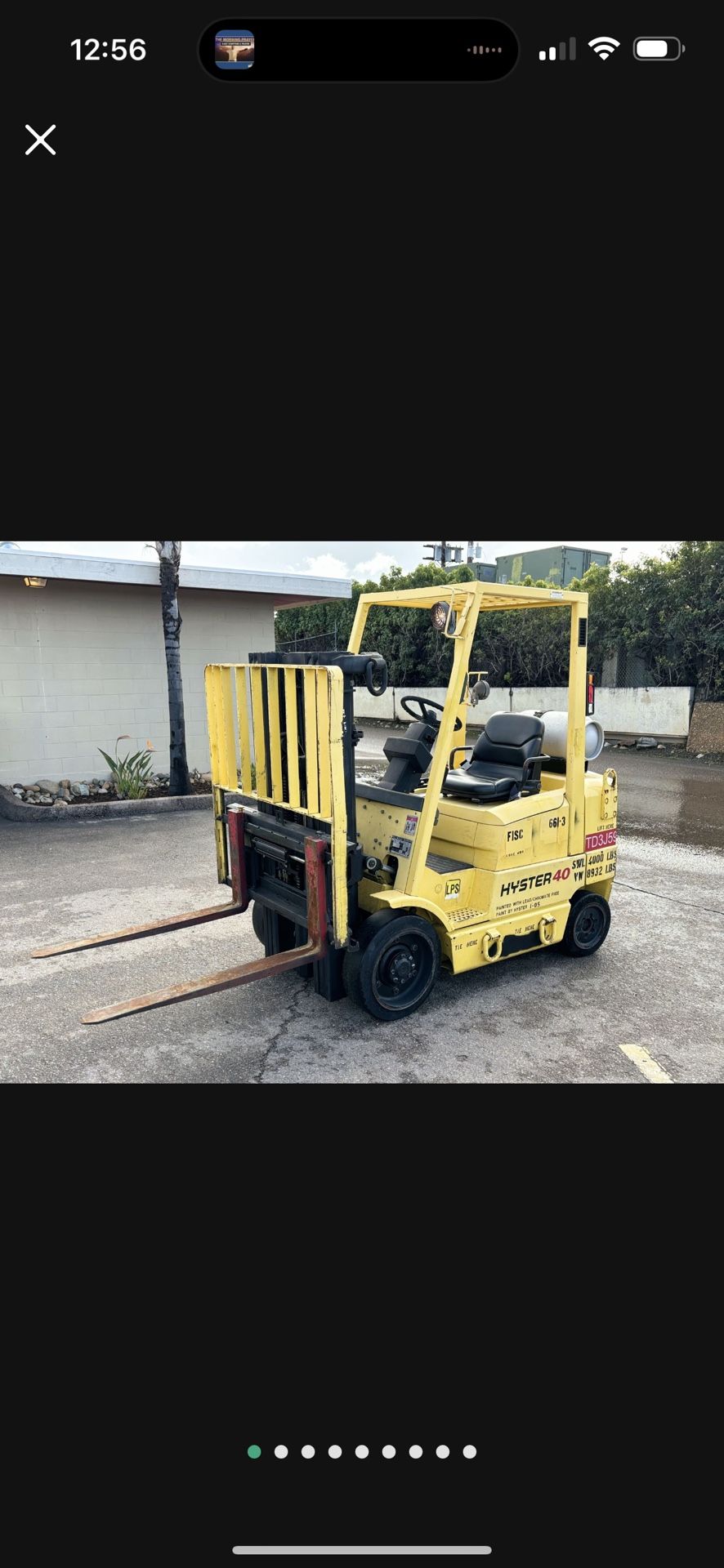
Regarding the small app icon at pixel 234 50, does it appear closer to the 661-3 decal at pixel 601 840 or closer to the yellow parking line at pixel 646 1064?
the yellow parking line at pixel 646 1064

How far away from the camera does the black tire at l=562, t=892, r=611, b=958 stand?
536 centimetres

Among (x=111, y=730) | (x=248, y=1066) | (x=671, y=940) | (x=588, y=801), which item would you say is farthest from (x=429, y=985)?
(x=111, y=730)

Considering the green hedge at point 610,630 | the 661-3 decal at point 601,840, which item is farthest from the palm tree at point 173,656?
the 661-3 decal at point 601,840

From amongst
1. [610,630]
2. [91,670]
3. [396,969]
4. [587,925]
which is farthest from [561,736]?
[610,630]

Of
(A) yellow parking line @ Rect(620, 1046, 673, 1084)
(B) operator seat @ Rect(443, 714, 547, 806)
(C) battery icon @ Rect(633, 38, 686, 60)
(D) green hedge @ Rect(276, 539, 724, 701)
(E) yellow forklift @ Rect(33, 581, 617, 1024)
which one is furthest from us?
(D) green hedge @ Rect(276, 539, 724, 701)

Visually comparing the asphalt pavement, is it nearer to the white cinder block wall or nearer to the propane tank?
the propane tank

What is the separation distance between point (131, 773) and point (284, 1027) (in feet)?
22.4

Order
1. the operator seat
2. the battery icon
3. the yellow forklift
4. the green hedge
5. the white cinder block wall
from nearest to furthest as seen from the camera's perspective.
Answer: the battery icon, the yellow forklift, the operator seat, the white cinder block wall, the green hedge

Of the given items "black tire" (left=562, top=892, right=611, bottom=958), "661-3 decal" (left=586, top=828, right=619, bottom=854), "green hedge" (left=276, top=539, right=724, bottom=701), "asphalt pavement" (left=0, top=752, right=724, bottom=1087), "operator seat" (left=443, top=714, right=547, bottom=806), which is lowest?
"asphalt pavement" (left=0, top=752, right=724, bottom=1087)

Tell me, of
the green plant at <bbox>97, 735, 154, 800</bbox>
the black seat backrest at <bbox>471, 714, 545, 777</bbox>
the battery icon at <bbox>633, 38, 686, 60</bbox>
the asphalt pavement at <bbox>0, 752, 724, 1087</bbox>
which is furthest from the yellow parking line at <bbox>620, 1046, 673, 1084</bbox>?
the green plant at <bbox>97, 735, 154, 800</bbox>

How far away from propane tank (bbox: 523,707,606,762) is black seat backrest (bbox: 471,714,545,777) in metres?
0.07

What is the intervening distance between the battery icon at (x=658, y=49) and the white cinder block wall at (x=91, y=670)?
1036 cm

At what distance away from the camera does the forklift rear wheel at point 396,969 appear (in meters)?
4.28

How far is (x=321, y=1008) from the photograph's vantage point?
183 inches
